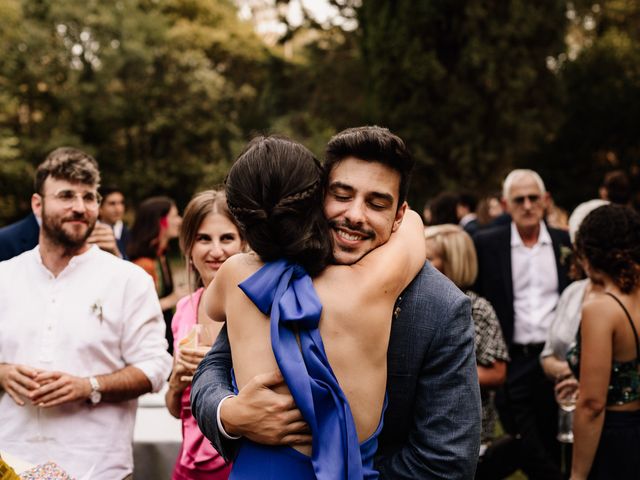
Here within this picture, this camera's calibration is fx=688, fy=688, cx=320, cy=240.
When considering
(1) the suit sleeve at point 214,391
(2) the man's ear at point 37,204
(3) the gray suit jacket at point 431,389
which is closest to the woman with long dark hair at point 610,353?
(3) the gray suit jacket at point 431,389

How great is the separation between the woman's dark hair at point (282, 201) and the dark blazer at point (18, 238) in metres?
3.13

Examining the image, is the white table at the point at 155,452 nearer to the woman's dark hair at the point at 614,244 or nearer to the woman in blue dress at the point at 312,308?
the woman in blue dress at the point at 312,308

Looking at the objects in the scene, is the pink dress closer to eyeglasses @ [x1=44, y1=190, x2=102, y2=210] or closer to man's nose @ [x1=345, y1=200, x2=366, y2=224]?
eyeglasses @ [x1=44, y1=190, x2=102, y2=210]

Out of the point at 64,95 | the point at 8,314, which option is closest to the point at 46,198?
the point at 8,314

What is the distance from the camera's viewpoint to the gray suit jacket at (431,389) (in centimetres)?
206

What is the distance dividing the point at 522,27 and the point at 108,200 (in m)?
12.9

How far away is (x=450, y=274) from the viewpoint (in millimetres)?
4262

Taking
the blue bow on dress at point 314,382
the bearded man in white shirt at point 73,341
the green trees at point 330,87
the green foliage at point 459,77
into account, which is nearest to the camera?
the blue bow on dress at point 314,382

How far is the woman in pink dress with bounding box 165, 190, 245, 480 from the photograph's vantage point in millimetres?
3135

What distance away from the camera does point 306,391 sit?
6.43 ft

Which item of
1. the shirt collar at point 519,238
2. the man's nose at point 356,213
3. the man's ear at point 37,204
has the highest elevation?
the shirt collar at point 519,238

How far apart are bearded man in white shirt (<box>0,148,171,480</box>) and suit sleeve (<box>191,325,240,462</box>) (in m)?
1.10

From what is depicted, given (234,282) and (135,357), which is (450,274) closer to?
(135,357)

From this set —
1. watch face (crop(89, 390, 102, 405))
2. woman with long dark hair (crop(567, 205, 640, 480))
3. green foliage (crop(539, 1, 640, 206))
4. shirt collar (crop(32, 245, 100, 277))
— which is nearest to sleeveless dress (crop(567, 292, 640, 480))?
woman with long dark hair (crop(567, 205, 640, 480))
